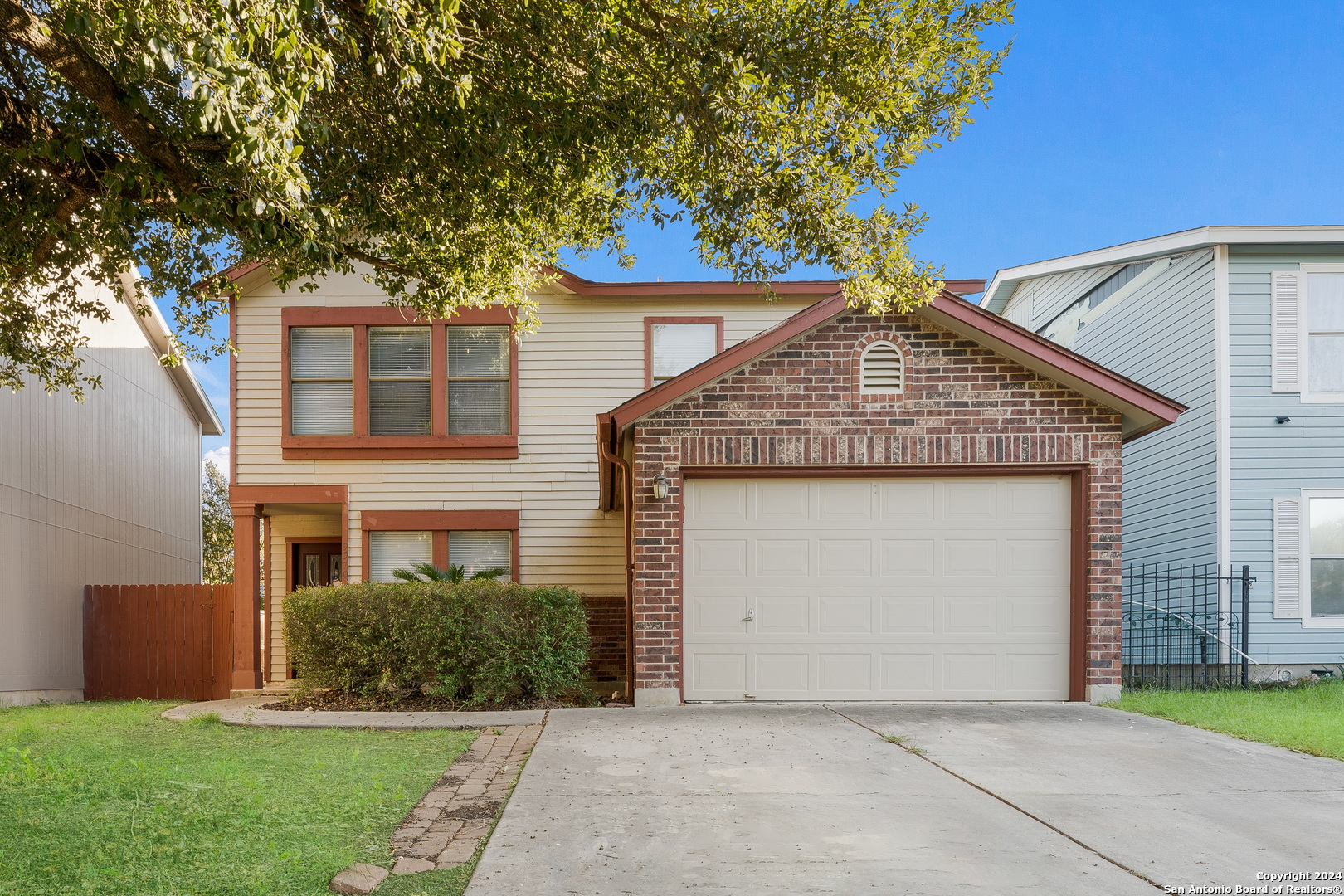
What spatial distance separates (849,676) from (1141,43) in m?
99.0

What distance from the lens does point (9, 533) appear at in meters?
13.0

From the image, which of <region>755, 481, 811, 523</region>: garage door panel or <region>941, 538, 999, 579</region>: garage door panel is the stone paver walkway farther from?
<region>941, 538, 999, 579</region>: garage door panel

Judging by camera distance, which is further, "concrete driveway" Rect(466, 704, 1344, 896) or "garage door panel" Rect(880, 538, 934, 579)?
"garage door panel" Rect(880, 538, 934, 579)

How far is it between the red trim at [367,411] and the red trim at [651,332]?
1873mm

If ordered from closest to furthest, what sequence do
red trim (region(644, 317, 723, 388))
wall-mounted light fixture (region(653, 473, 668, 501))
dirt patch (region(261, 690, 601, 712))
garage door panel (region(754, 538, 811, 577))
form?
wall-mounted light fixture (region(653, 473, 668, 501)) < garage door panel (region(754, 538, 811, 577)) < dirt patch (region(261, 690, 601, 712)) < red trim (region(644, 317, 723, 388))

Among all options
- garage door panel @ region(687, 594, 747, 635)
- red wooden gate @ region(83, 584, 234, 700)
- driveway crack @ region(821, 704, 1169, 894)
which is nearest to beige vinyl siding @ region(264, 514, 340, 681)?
red wooden gate @ region(83, 584, 234, 700)

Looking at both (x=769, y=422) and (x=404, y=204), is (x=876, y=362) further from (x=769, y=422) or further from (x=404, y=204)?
(x=404, y=204)

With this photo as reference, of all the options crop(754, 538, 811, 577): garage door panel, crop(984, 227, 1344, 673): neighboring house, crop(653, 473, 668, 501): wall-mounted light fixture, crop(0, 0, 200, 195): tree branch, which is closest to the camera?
crop(0, 0, 200, 195): tree branch

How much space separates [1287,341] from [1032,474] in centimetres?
580

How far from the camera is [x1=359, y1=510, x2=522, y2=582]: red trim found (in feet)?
45.3

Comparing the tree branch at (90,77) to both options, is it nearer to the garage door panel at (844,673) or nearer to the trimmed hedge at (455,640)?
the trimmed hedge at (455,640)

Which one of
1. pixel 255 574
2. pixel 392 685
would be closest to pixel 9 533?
pixel 255 574

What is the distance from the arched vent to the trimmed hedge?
4.04 meters

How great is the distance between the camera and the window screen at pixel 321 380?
13969 mm
